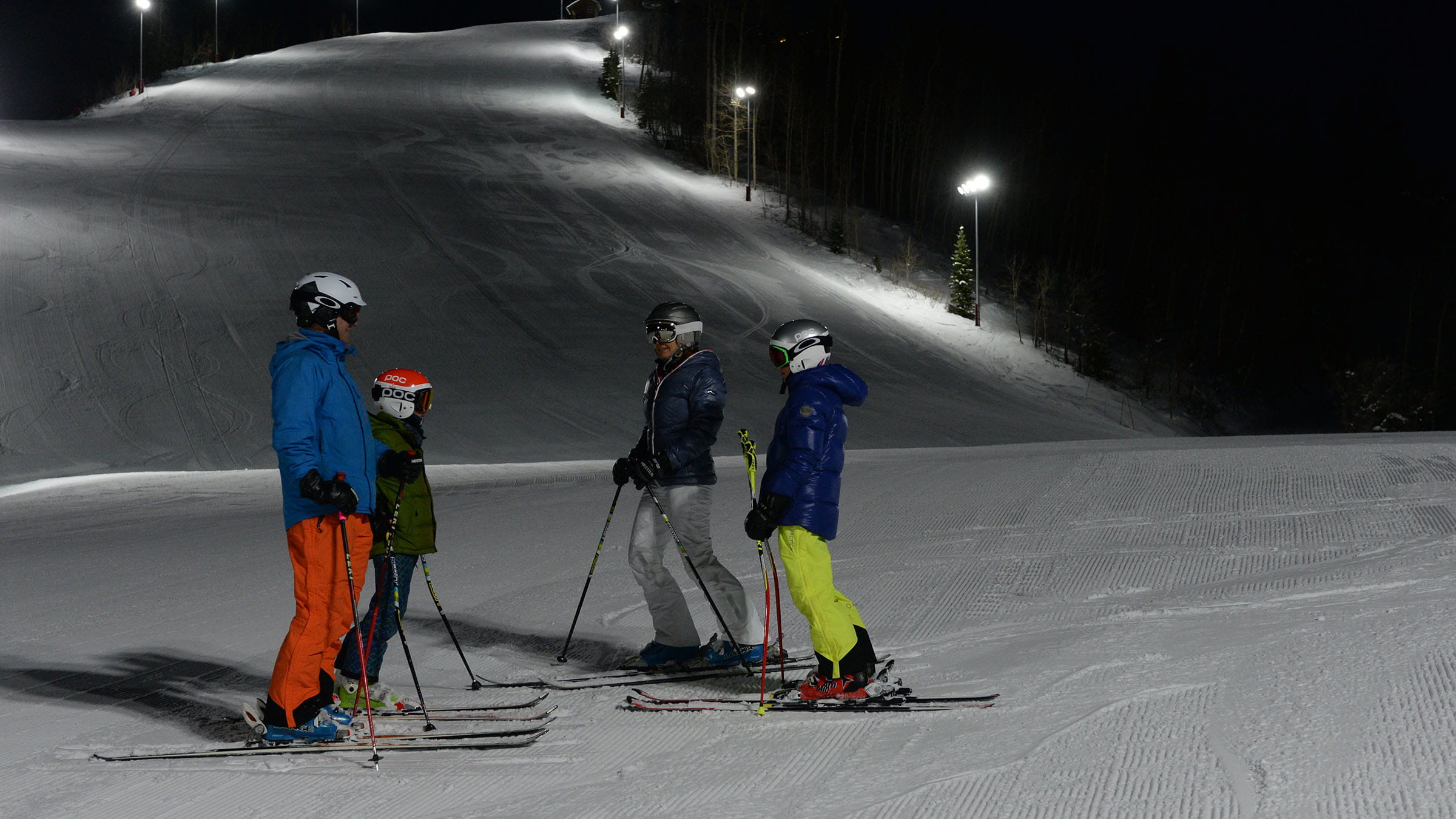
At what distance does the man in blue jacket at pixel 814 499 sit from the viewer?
13.9 ft

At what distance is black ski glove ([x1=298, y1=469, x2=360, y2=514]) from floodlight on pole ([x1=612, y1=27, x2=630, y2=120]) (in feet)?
138

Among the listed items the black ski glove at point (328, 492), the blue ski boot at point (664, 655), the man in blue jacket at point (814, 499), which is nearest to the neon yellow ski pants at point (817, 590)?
the man in blue jacket at point (814, 499)

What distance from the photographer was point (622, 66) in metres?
50.6

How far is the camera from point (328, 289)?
402cm

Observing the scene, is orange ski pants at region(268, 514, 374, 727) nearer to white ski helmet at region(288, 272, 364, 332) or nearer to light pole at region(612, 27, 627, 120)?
white ski helmet at region(288, 272, 364, 332)

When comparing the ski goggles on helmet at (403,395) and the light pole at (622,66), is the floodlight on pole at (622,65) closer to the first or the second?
the light pole at (622,66)

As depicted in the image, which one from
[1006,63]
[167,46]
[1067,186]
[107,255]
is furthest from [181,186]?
[1006,63]

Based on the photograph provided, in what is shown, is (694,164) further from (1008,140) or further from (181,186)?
(1008,140)

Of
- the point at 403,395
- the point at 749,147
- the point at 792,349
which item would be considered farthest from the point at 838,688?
the point at 749,147

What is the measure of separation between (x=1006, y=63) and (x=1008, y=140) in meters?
5.59

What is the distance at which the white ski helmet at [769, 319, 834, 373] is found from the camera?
4.30 metres

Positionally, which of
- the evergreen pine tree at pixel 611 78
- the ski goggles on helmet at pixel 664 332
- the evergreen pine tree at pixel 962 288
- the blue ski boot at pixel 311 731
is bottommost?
the evergreen pine tree at pixel 962 288

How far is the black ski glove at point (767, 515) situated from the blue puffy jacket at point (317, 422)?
1423 millimetres

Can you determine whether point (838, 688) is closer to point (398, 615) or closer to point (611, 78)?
point (398, 615)
